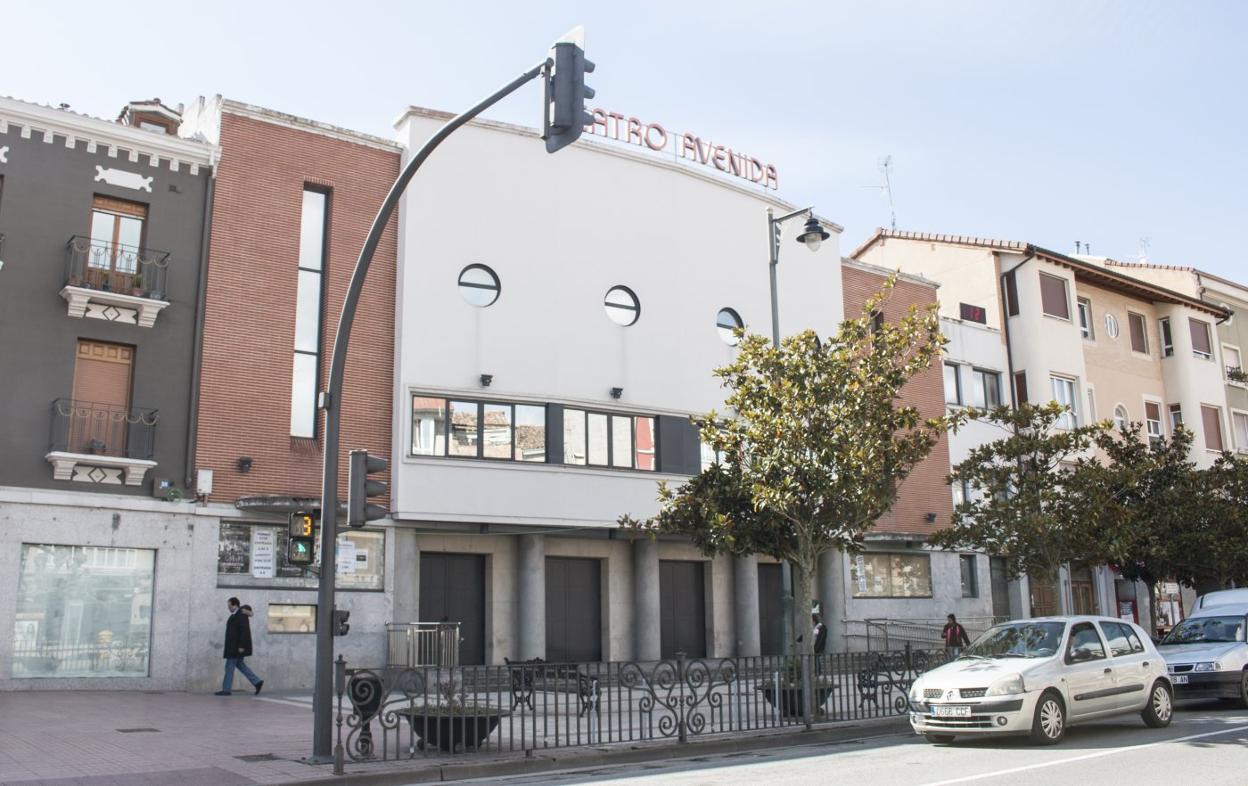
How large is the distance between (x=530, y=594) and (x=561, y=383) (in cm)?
472

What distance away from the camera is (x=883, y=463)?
51.8 ft

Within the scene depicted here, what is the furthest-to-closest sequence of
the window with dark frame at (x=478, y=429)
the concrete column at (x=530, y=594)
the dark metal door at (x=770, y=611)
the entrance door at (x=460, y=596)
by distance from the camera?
1. the dark metal door at (x=770, y=611)
2. the concrete column at (x=530, y=594)
3. the entrance door at (x=460, y=596)
4. the window with dark frame at (x=478, y=429)

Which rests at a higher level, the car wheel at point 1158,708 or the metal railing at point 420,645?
the metal railing at point 420,645

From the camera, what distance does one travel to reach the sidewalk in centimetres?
1031

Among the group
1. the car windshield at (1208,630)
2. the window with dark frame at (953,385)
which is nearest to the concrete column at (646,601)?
the car windshield at (1208,630)

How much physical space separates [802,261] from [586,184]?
7119 mm

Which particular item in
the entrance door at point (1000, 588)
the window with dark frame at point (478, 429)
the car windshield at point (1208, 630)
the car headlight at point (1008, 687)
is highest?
the window with dark frame at point (478, 429)

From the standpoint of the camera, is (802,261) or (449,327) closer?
(449,327)

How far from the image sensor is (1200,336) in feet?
132

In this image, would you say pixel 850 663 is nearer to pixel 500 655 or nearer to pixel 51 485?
pixel 500 655

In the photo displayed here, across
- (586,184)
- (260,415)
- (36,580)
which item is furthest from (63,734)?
(586,184)

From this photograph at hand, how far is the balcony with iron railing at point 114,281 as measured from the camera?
19.3 meters

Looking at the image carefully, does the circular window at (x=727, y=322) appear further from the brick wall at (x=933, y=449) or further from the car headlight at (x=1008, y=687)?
the car headlight at (x=1008, y=687)

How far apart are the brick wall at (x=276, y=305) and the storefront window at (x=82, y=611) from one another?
2.16 m
